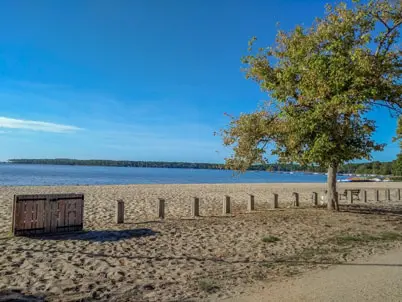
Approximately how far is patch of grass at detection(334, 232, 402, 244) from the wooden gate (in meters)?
7.71

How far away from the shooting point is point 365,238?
1041 cm

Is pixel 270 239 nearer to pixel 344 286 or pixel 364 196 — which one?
pixel 344 286

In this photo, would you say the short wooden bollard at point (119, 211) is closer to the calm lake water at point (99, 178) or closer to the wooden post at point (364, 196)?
the calm lake water at point (99, 178)

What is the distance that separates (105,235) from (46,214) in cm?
176

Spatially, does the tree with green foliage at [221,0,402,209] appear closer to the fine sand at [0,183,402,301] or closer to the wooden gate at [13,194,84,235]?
the fine sand at [0,183,402,301]

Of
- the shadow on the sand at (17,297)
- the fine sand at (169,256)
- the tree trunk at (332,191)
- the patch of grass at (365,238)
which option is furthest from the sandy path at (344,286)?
the tree trunk at (332,191)

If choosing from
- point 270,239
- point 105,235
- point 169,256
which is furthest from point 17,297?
point 270,239

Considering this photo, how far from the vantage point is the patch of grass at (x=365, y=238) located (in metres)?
9.98

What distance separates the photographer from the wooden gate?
961cm

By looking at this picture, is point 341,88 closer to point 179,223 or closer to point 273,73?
point 273,73

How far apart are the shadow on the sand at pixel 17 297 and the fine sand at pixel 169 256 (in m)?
0.09

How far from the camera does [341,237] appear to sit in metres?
10.5

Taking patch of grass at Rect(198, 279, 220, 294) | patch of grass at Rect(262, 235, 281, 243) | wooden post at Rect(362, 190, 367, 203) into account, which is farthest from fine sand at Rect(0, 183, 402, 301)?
wooden post at Rect(362, 190, 367, 203)

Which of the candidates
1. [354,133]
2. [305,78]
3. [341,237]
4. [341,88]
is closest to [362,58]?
[341,88]
